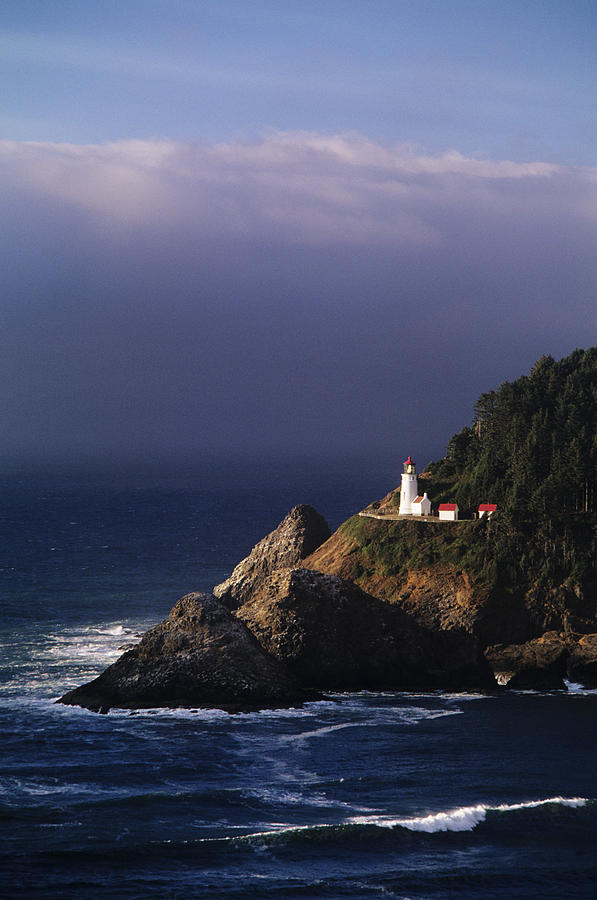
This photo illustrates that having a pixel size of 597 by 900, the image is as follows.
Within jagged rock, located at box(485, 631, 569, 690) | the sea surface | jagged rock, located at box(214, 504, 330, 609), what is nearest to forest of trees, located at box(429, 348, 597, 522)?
jagged rock, located at box(485, 631, 569, 690)

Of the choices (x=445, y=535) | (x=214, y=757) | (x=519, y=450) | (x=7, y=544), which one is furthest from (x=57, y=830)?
(x=7, y=544)

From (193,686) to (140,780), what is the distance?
44.8 ft

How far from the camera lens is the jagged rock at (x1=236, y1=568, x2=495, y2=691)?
6750 centimetres

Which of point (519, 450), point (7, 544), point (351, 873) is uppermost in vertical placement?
point (519, 450)

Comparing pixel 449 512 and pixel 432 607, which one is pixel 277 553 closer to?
pixel 449 512

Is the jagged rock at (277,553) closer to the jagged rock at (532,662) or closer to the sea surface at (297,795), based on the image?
the sea surface at (297,795)

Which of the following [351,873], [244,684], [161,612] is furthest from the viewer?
[161,612]

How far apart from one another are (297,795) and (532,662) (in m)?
28.3

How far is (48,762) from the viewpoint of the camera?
51469mm

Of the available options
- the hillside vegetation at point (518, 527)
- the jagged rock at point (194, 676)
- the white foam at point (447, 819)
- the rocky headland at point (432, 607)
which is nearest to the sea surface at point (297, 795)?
the white foam at point (447, 819)

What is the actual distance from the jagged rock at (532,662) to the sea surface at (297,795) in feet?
6.88

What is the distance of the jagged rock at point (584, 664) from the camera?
6838 cm

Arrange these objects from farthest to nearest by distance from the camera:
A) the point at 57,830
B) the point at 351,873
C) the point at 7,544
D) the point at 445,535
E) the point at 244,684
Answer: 1. the point at 7,544
2. the point at 445,535
3. the point at 244,684
4. the point at 57,830
5. the point at 351,873

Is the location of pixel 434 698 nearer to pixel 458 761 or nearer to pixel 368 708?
pixel 368 708
